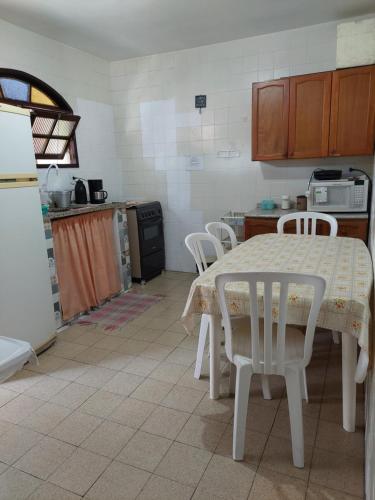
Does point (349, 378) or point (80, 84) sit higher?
point (80, 84)

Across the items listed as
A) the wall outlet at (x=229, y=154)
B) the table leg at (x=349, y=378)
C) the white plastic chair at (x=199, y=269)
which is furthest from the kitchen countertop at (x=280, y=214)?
the table leg at (x=349, y=378)

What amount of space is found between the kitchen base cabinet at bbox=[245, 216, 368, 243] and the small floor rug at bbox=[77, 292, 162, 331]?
121 cm

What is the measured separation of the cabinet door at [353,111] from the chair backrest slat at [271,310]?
2.27m

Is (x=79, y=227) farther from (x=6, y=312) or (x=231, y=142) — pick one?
(x=231, y=142)

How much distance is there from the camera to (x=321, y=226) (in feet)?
10.9

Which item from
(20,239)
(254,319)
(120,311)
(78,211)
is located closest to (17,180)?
(20,239)

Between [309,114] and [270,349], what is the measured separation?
259 cm

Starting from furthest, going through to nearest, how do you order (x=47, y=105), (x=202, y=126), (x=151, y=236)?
1. (x=151, y=236)
2. (x=202, y=126)
3. (x=47, y=105)

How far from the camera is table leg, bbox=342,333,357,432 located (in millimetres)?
1627

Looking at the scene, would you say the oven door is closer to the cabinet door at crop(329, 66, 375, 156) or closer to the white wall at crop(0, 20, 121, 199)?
the white wall at crop(0, 20, 121, 199)

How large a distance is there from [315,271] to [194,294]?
0.64 metres

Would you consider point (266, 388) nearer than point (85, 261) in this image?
Yes

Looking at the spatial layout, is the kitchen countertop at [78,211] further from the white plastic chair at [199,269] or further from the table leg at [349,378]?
the table leg at [349,378]

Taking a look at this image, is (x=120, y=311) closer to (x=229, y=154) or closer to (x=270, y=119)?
(x=229, y=154)
